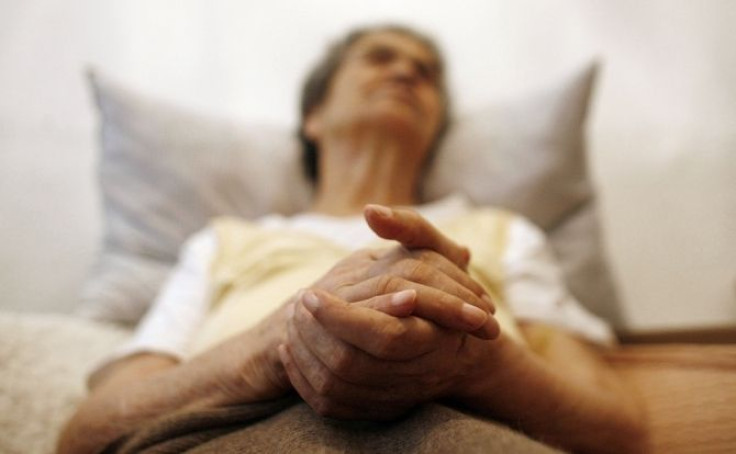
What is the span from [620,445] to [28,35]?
1550 millimetres

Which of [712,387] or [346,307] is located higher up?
[346,307]

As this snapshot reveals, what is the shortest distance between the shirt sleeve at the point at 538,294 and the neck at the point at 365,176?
293mm

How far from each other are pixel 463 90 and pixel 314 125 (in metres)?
0.40

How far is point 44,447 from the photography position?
618 mm

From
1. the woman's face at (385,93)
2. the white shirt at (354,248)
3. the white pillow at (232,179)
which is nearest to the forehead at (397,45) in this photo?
the woman's face at (385,93)

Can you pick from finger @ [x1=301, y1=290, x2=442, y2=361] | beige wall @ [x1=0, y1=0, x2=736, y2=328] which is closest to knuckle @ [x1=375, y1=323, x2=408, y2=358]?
finger @ [x1=301, y1=290, x2=442, y2=361]

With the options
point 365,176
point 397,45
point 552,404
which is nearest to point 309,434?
point 552,404

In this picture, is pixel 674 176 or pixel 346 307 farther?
pixel 674 176

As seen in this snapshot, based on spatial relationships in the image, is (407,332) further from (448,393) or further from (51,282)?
(51,282)

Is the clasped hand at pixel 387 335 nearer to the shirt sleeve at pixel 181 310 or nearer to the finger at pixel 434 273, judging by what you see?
the finger at pixel 434 273

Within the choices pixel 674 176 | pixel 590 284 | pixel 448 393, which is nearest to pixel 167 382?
pixel 448 393

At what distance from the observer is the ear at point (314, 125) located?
3.95ft

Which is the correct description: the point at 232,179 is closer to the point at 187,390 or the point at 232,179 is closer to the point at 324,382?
the point at 187,390

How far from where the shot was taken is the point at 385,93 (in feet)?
3.51
